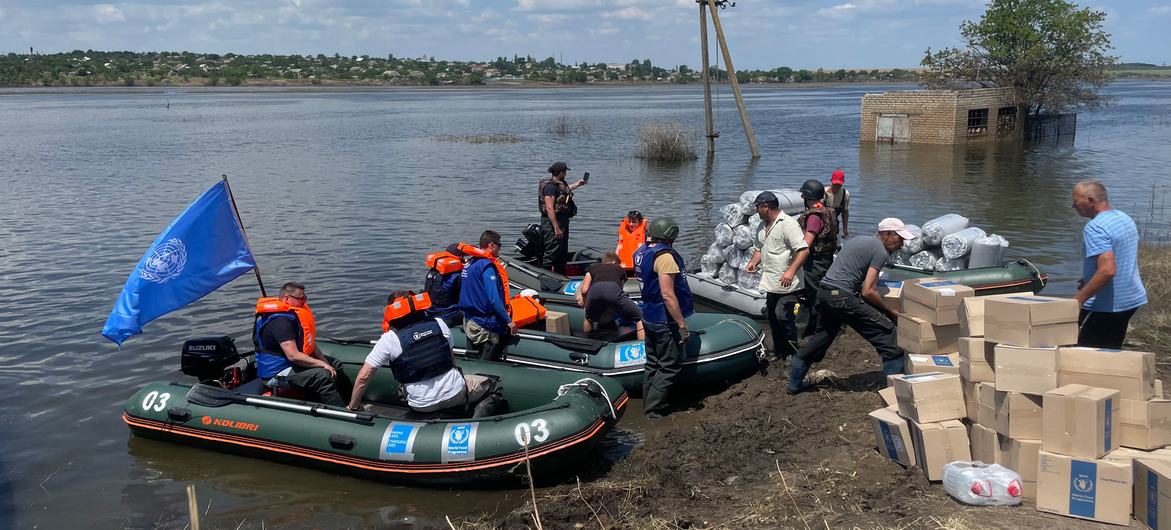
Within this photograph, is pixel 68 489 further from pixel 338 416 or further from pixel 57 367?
pixel 57 367

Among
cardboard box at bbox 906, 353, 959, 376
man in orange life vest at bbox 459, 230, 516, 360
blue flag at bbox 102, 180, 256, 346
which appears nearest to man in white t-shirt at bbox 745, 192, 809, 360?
cardboard box at bbox 906, 353, 959, 376

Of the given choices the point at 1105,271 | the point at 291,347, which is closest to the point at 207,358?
the point at 291,347

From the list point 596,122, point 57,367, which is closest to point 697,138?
point 596,122

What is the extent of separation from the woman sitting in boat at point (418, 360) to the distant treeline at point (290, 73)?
95892 mm

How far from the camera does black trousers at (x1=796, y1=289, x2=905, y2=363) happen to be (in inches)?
269

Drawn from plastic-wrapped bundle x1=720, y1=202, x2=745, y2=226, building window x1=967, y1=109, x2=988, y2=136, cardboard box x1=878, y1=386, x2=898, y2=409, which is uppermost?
building window x1=967, y1=109, x2=988, y2=136

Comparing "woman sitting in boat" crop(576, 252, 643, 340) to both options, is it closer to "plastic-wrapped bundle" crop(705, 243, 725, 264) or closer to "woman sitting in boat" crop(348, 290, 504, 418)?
"woman sitting in boat" crop(348, 290, 504, 418)

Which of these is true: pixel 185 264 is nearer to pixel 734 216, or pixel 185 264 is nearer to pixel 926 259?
pixel 734 216

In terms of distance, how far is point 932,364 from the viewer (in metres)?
6.07

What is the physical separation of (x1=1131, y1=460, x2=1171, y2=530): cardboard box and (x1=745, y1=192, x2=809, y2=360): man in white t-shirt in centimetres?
326

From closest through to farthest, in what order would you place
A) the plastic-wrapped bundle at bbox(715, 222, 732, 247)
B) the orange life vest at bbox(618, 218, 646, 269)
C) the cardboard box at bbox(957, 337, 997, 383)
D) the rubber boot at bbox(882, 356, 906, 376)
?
the cardboard box at bbox(957, 337, 997, 383)
the rubber boot at bbox(882, 356, 906, 376)
the orange life vest at bbox(618, 218, 646, 269)
the plastic-wrapped bundle at bbox(715, 222, 732, 247)

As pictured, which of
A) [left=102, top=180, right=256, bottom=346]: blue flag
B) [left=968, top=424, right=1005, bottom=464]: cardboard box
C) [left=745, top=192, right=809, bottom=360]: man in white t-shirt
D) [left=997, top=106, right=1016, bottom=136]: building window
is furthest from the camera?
[left=997, top=106, right=1016, bottom=136]: building window

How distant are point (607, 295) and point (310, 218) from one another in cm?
1254

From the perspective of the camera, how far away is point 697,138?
36750 millimetres
